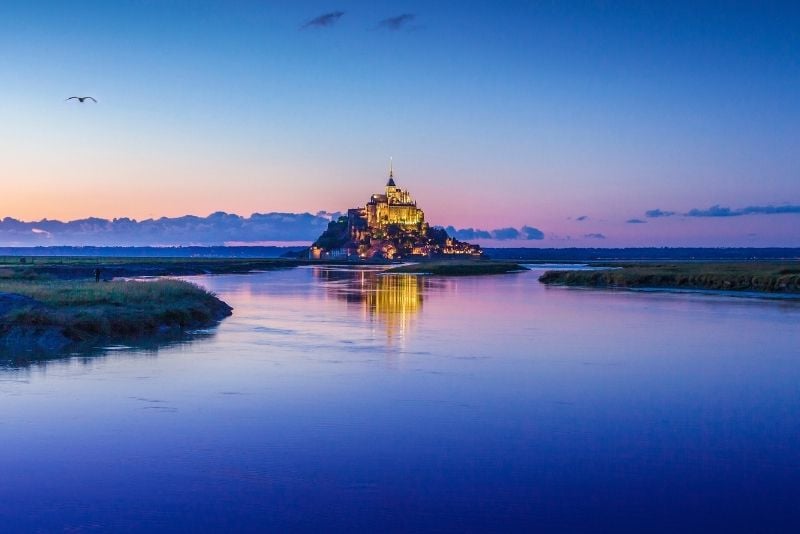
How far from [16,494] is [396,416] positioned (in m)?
6.90

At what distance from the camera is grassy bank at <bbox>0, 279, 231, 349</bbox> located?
22484 millimetres

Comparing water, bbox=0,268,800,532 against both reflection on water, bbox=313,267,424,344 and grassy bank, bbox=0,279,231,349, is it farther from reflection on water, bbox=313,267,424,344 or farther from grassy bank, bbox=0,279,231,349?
reflection on water, bbox=313,267,424,344

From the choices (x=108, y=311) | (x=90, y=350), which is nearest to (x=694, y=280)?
(x=108, y=311)

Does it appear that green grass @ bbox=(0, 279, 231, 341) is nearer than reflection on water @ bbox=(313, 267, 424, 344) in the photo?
Yes

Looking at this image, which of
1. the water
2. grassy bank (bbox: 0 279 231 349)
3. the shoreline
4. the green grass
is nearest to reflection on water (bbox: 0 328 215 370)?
the water

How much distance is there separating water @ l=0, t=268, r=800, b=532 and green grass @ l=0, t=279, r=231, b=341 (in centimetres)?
222

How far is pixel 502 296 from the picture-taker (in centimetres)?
5209

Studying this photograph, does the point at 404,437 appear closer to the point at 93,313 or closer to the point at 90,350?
the point at 90,350

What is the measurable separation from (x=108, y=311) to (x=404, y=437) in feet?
52.1

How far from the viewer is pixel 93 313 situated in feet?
80.9

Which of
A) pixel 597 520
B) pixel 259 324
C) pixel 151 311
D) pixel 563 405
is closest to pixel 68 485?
pixel 597 520

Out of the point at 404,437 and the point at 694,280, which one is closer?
the point at 404,437

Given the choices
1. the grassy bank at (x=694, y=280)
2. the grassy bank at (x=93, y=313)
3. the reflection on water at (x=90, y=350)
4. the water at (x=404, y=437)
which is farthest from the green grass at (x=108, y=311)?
the grassy bank at (x=694, y=280)

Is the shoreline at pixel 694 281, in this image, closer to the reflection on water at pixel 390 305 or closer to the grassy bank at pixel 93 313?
the reflection on water at pixel 390 305
